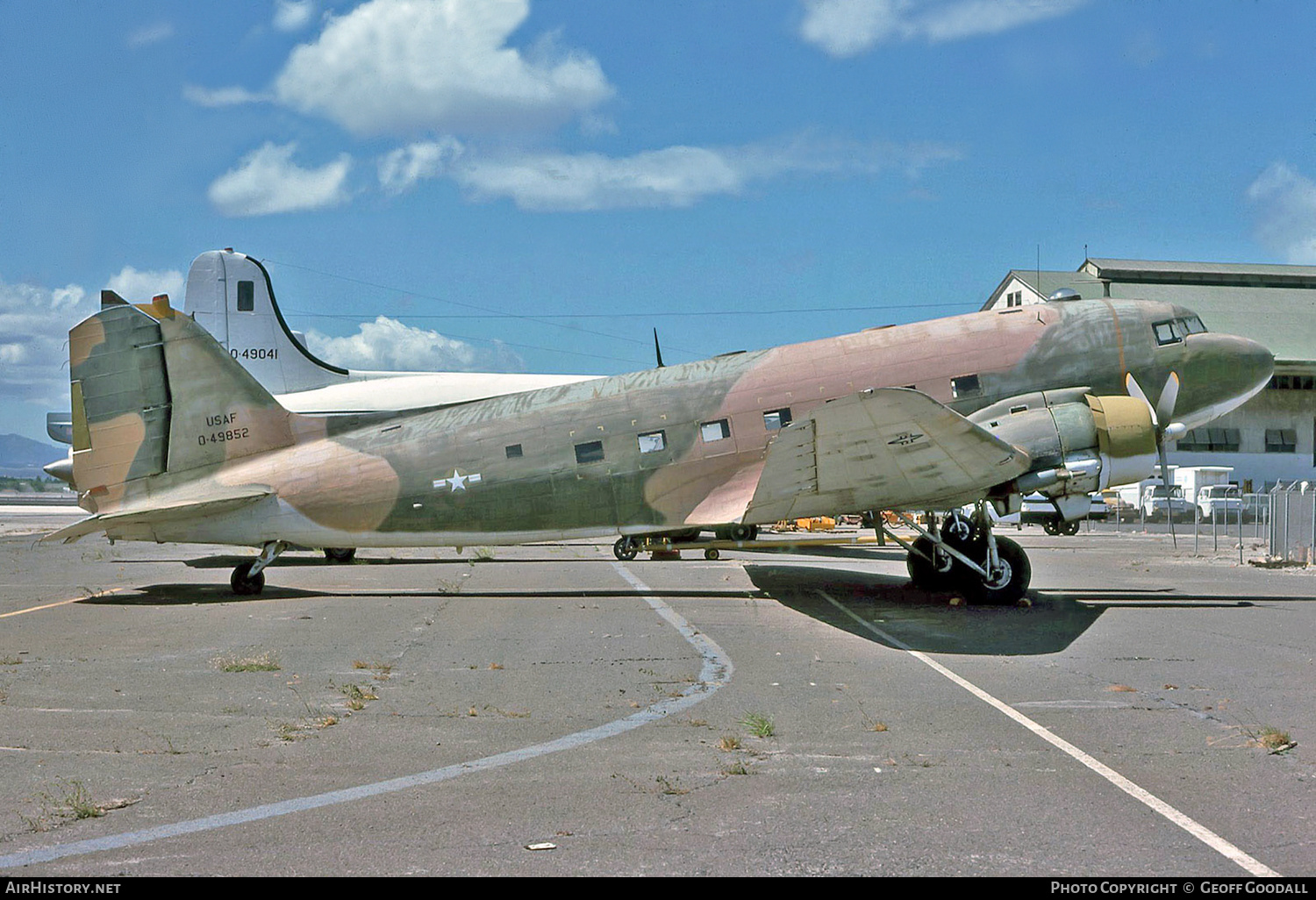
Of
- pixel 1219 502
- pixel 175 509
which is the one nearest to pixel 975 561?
pixel 175 509

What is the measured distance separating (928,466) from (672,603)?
4.68 meters

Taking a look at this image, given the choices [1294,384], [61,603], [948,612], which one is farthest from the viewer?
[1294,384]

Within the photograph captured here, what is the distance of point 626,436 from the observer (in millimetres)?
17047

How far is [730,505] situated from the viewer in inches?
651

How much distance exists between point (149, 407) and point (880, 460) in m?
12.2

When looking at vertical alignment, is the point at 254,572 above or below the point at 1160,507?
above

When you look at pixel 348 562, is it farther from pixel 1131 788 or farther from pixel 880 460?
pixel 1131 788

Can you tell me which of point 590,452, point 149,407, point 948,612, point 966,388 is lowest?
point 948,612

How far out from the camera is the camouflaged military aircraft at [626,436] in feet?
52.2

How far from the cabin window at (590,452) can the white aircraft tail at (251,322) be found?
1147cm

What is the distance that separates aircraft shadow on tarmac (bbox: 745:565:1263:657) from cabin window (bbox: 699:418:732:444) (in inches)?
113

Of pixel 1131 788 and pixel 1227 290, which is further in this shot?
pixel 1227 290

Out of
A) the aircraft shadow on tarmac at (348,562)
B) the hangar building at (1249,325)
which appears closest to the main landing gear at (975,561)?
the aircraft shadow on tarmac at (348,562)

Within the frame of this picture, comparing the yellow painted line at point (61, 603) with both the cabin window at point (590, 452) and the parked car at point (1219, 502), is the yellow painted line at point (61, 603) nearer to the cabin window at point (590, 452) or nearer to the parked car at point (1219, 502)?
the cabin window at point (590, 452)
